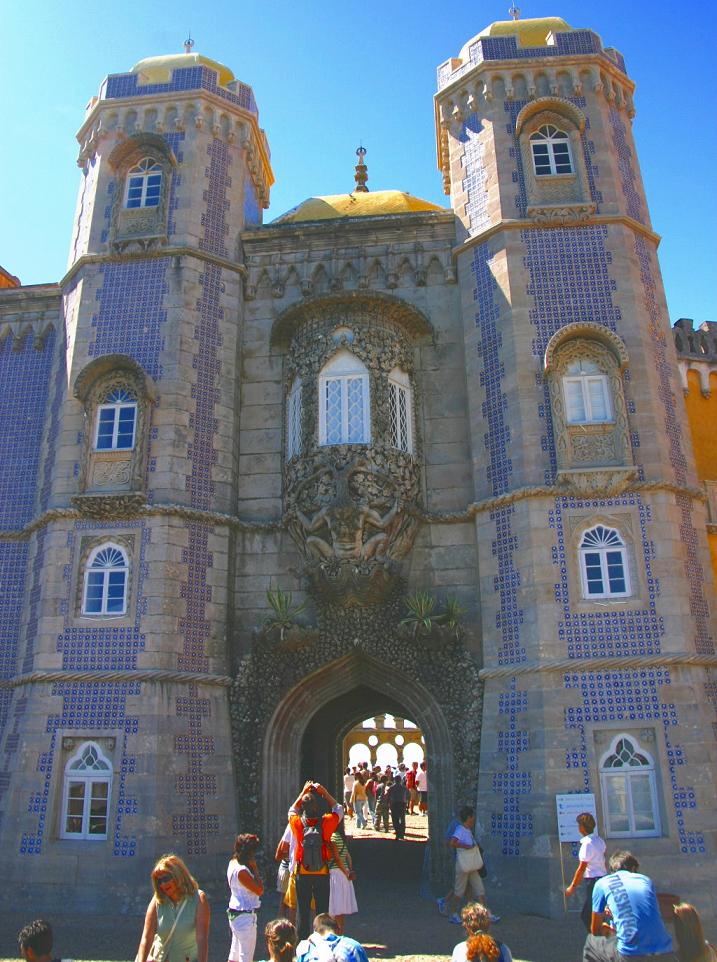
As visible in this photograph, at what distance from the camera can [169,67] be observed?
62.5 ft

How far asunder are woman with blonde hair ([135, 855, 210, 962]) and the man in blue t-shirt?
2.87 m

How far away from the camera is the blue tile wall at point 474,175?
17.0 metres

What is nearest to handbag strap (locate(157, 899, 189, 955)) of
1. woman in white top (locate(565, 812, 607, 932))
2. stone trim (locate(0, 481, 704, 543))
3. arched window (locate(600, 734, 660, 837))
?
woman in white top (locate(565, 812, 607, 932))

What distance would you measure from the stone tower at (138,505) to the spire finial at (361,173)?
17.0ft

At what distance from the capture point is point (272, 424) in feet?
54.5

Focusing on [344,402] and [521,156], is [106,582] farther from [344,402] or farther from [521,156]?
[521,156]

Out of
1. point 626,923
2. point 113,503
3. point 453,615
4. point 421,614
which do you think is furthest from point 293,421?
point 626,923

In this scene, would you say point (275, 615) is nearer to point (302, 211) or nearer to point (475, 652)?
point (475, 652)

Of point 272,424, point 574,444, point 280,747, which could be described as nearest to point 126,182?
point 272,424

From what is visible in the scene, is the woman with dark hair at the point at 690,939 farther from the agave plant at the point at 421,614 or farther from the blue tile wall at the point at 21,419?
the blue tile wall at the point at 21,419

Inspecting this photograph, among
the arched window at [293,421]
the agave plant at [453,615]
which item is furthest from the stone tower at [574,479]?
the arched window at [293,421]

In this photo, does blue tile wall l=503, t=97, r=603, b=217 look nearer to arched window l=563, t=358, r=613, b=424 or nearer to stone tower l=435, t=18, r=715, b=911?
stone tower l=435, t=18, r=715, b=911

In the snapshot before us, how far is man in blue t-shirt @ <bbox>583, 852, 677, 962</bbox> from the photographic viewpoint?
566cm

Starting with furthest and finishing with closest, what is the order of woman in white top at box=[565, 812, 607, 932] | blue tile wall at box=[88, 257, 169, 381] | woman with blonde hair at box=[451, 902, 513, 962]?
blue tile wall at box=[88, 257, 169, 381] → woman in white top at box=[565, 812, 607, 932] → woman with blonde hair at box=[451, 902, 513, 962]
